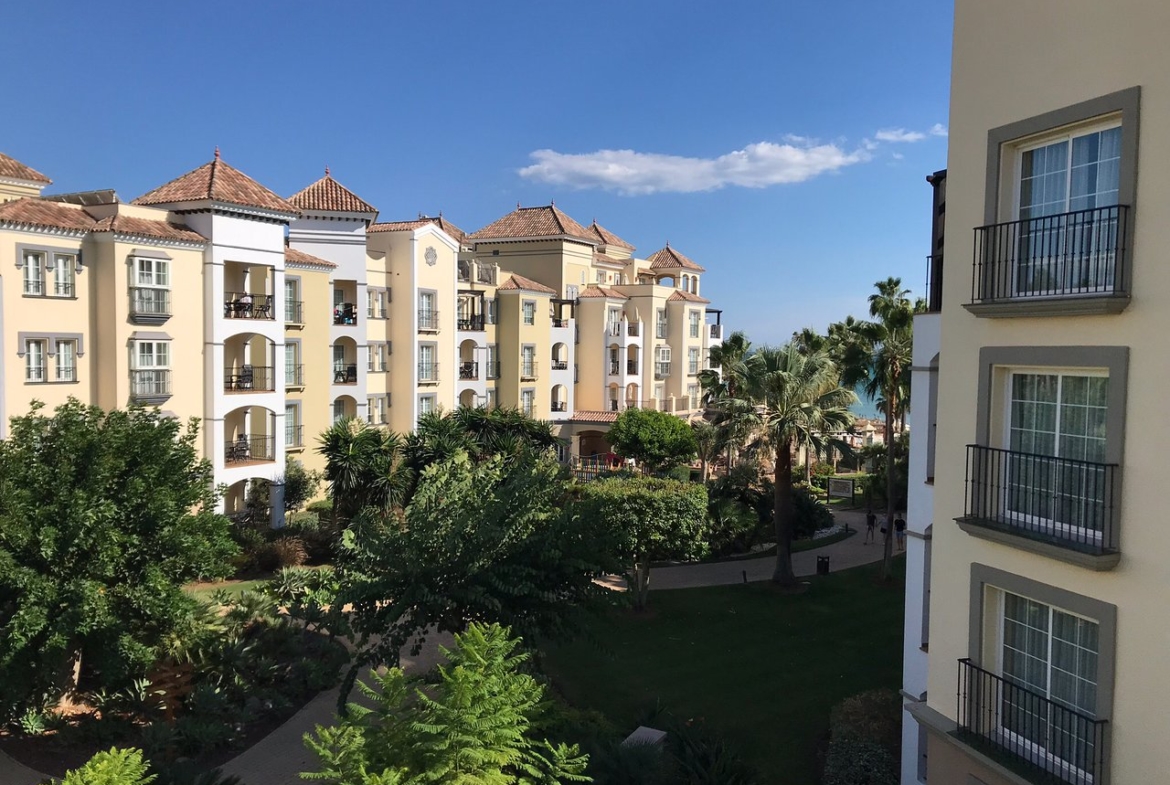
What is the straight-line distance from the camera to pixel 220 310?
99.3 ft

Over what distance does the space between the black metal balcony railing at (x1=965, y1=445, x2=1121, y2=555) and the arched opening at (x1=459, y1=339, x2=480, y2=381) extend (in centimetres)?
3802

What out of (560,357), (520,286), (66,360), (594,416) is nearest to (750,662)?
(66,360)

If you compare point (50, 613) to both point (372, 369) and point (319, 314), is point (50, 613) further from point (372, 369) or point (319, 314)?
point (372, 369)

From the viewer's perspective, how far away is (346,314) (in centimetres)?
3881

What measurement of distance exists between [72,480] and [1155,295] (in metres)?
18.1

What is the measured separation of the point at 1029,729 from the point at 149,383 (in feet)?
90.5

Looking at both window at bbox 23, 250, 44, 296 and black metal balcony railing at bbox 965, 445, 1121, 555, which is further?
window at bbox 23, 250, 44, 296

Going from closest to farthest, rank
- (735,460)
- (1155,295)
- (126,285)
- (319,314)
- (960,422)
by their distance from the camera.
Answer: (1155,295), (960,422), (126,285), (319,314), (735,460)

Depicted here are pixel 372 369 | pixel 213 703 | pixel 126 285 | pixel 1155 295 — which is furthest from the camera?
pixel 372 369

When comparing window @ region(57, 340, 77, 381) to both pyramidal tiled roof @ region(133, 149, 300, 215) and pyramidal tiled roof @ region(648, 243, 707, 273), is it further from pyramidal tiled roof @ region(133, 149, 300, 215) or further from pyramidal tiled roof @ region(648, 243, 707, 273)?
pyramidal tiled roof @ region(648, 243, 707, 273)

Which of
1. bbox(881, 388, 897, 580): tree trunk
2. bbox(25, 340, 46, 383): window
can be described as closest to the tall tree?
bbox(25, 340, 46, 383): window

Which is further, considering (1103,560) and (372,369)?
(372,369)

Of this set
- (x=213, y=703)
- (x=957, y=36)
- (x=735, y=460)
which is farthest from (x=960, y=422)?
(x=735, y=460)

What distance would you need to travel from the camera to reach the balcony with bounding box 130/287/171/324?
1101 inches
